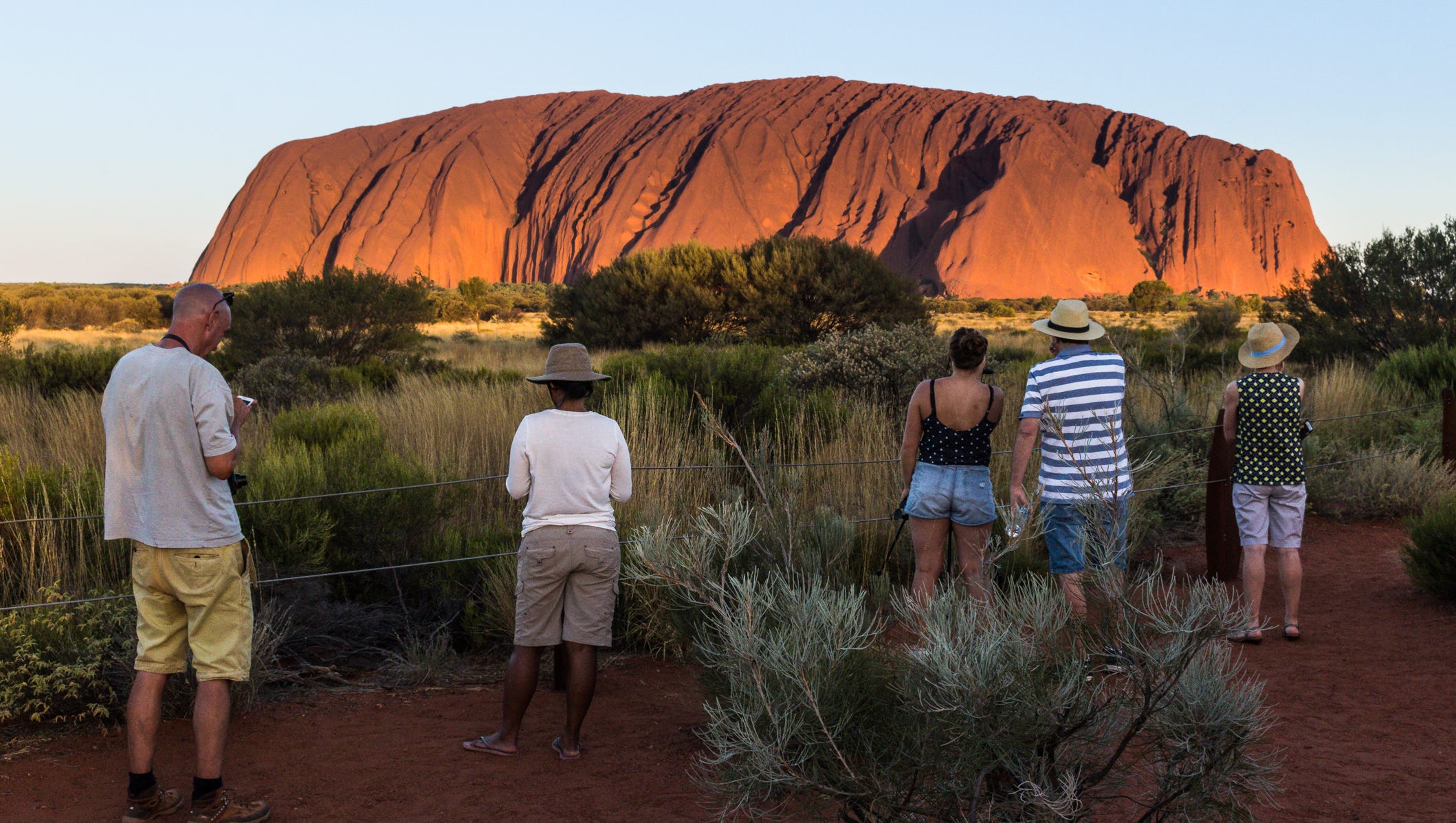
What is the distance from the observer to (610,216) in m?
81.1

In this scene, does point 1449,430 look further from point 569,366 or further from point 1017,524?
point 569,366

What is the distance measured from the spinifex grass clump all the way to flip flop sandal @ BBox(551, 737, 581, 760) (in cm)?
139

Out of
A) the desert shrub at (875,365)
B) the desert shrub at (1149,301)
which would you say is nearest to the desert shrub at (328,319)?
the desert shrub at (875,365)

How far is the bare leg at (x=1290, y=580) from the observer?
Result: 5199 mm

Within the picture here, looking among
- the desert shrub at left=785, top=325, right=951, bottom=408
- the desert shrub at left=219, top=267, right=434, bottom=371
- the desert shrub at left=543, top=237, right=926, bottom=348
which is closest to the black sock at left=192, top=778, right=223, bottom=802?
the desert shrub at left=785, top=325, right=951, bottom=408

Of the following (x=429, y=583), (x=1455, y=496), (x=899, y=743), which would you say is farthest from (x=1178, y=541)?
(x=899, y=743)

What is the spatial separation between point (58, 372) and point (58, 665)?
396 inches

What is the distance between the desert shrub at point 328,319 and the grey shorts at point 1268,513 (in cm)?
1579

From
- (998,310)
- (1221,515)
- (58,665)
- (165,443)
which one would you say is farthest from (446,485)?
(998,310)

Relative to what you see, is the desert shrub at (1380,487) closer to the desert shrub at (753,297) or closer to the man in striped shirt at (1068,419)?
the man in striped shirt at (1068,419)

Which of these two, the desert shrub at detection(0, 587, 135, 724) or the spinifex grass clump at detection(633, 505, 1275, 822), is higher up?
the spinifex grass clump at detection(633, 505, 1275, 822)

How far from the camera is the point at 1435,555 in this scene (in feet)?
19.7

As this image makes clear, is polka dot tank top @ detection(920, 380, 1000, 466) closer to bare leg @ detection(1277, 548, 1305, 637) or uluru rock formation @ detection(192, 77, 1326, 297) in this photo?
bare leg @ detection(1277, 548, 1305, 637)

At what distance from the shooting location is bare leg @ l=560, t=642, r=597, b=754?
149 inches
